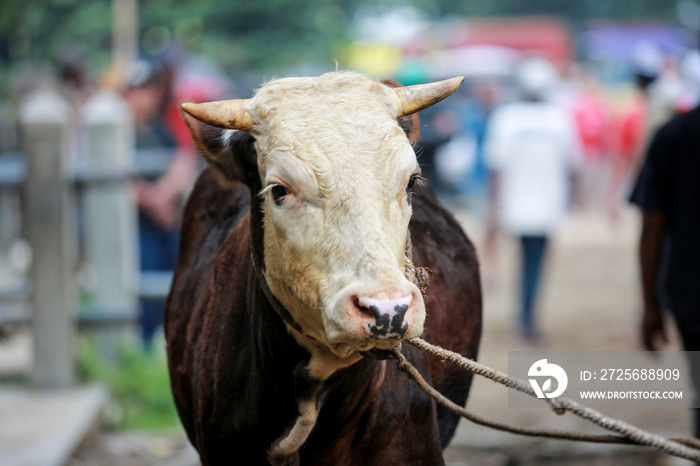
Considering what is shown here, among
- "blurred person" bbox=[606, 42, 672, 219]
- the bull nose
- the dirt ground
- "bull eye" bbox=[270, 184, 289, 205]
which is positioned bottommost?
the dirt ground

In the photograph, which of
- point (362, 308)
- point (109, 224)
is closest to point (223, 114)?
point (362, 308)

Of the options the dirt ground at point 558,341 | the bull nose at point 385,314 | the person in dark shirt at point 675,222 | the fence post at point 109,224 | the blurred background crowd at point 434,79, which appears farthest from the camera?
the blurred background crowd at point 434,79

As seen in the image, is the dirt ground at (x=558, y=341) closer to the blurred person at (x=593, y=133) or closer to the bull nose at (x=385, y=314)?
the blurred person at (x=593, y=133)

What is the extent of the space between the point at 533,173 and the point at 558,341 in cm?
168

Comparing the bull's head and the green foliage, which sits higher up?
the bull's head

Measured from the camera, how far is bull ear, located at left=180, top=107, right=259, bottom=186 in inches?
124

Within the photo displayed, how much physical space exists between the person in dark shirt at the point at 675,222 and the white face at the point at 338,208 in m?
2.10

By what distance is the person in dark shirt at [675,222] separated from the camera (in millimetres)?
4438

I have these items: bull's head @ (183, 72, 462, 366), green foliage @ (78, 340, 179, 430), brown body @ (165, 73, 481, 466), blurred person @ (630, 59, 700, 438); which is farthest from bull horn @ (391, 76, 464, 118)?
green foliage @ (78, 340, 179, 430)

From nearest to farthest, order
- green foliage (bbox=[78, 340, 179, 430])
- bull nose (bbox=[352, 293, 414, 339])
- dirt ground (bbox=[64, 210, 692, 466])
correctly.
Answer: bull nose (bbox=[352, 293, 414, 339]) → dirt ground (bbox=[64, 210, 692, 466]) → green foliage (bbox=[78, 340, 179, 430])

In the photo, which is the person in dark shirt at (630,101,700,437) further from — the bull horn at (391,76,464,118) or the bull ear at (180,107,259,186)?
the bull ear at (180,107,259,186)

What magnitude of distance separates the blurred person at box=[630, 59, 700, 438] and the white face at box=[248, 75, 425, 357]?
2.10m

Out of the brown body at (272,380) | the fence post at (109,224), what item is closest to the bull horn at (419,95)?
the brown body at (272,380)

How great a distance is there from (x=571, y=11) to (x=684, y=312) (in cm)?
5004
